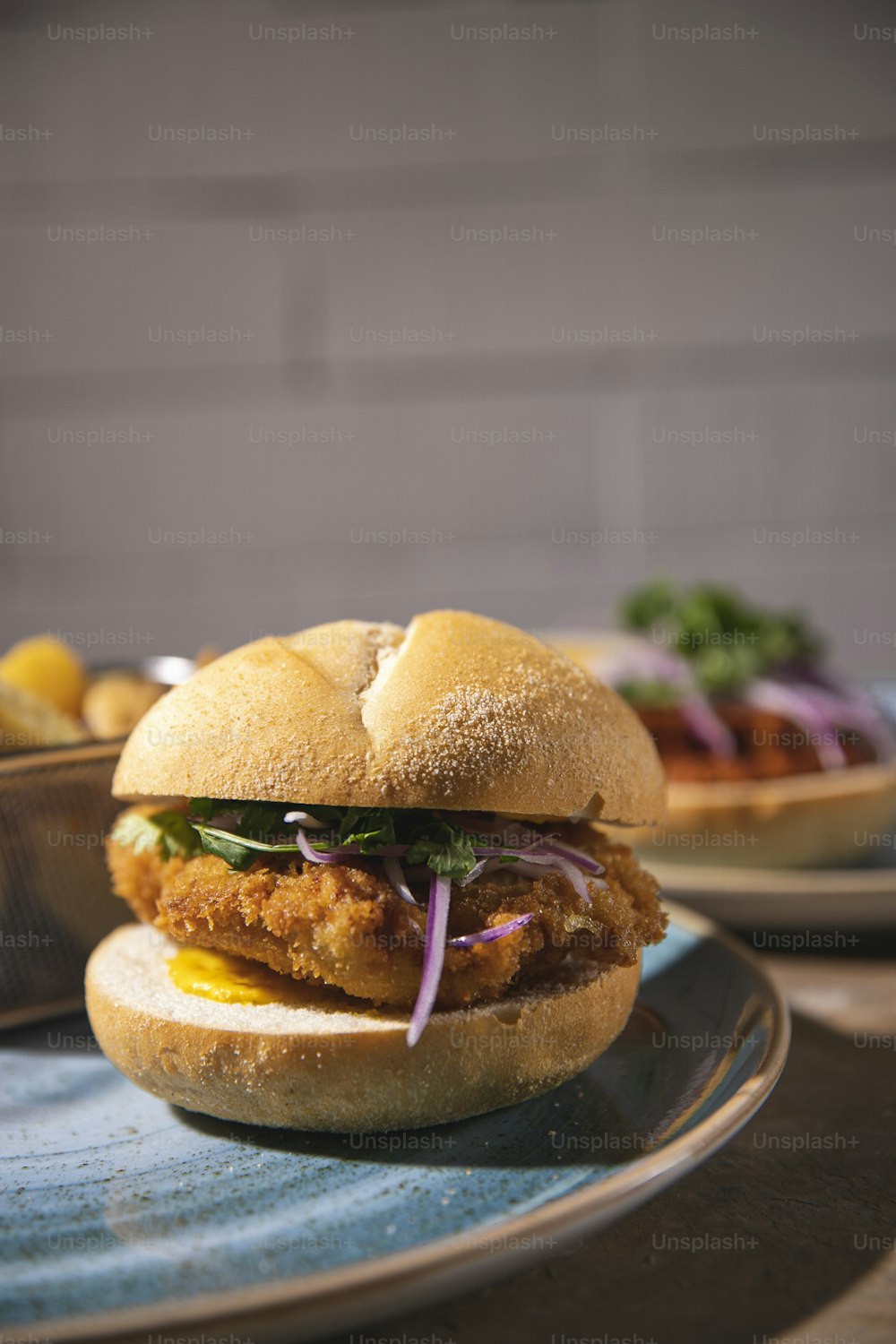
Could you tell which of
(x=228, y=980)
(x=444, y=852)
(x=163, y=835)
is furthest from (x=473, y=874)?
(x=163, y=835)

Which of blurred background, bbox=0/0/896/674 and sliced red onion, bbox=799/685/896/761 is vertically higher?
blurred background, bbox=0/0/896/674

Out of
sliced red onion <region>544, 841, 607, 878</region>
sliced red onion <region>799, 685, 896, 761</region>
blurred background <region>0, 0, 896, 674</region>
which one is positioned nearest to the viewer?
sliced red onion <region>544, 841, 607, 878</region>

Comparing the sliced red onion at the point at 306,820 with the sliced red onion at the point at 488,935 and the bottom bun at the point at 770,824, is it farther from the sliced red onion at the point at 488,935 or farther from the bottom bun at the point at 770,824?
the bottom bun at the point at 770,824

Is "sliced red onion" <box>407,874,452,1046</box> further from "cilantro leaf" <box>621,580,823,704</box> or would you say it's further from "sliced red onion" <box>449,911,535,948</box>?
"cilantro leaf" <box>621,580,823,704</box>

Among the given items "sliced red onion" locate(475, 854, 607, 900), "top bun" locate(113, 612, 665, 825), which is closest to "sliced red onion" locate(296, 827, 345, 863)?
"top bun" locate(113, 612, 665, 825)

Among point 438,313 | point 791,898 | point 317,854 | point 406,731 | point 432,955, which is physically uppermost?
point 438,313

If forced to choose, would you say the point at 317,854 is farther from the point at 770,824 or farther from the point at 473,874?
the point at 770,824

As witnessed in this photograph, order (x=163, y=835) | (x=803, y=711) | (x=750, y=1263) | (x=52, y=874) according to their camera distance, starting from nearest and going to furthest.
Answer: (x=750, y=1263), (x=163, y=835), (x=52, y=874), (x=803, y=711)

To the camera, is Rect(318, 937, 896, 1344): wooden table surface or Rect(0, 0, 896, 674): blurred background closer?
Rect(318, 937, 896, 1344): wooden table surface

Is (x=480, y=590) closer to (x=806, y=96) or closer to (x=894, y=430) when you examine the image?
(x=894, y=430)
